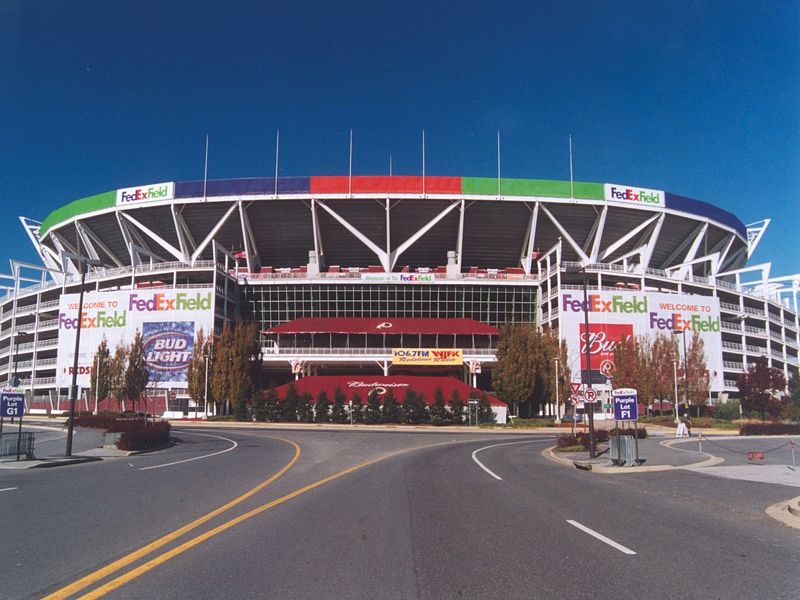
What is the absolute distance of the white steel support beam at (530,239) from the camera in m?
76.3

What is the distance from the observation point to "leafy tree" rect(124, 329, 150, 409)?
204ft

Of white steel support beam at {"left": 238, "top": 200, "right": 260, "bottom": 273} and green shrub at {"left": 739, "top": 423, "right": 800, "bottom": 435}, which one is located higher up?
white steel support beam at {"left": 238, "top": 200, "right": 260, "bottom": 273}

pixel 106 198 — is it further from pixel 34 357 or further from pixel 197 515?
pixel 197 515

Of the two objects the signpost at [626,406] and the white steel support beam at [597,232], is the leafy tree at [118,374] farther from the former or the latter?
the white steel support beam at [597,232]

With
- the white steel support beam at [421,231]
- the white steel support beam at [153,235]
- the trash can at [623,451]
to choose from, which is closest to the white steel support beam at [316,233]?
the white steel support beam at [421,231]

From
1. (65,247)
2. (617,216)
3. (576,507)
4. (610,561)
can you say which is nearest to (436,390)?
(617,216)

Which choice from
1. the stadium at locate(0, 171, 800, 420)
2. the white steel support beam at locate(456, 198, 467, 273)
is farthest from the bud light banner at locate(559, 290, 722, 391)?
the white steel support beam at locate(456, 198, 467, 273)

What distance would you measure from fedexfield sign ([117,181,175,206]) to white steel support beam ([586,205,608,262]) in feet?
173

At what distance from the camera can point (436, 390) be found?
57094 millimetres

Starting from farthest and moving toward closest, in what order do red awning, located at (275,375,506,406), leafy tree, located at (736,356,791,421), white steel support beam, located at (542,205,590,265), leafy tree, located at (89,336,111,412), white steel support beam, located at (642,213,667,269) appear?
white steel support beam, located at (642,213,667,269) → white steel support beam, located at (542,205,590,265) → leafy tree, located at (736,356,791,421) → leafy tree, located at (89,336,111,412) → red awning, located at (275,375,506,406)

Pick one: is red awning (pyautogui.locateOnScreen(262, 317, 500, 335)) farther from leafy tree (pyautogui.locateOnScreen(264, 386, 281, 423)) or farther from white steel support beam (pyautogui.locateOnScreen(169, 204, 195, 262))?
white steel support beam (pyautogui.locateOnScreen(169, 204, 195, 262))

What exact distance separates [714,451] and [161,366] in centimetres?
5639

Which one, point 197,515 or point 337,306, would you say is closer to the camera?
point 197,515

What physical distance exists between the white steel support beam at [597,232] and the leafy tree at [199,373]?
157ft
